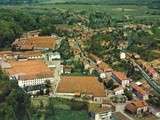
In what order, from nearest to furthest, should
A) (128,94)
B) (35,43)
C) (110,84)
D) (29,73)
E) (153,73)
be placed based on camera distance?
(128,94), (110,84), (29,73), (153,73), (35,43)

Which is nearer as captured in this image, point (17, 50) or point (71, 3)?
point (17, 50)

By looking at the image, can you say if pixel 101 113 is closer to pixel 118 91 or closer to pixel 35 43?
pixel 118 91

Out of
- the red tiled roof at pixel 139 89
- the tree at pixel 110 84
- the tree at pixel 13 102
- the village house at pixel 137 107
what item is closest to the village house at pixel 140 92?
the red tiled roof at pixel 139 89

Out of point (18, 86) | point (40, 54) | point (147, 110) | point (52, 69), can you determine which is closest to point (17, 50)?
point (40, 54)

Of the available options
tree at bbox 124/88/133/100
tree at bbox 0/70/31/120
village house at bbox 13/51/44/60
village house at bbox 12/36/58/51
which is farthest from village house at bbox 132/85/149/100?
village house at bbox 12/36/58/51

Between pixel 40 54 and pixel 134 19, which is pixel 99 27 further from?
pixel 40 54

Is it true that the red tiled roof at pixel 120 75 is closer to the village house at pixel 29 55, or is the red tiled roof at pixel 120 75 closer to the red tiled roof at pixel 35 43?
the village house at pixel 29 55

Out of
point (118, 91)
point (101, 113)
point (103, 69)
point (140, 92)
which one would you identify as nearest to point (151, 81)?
point (140, 92)
